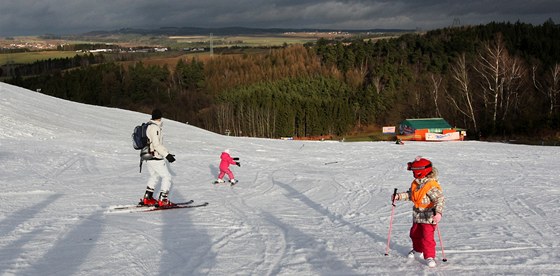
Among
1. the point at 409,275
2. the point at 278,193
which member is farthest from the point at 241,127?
the point at 409,275

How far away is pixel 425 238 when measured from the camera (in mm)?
6195

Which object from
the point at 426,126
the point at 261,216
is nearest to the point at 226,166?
the point at 261,216

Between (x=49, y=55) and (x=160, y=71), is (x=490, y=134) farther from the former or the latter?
(x=49, y=55)

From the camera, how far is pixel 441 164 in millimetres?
20281

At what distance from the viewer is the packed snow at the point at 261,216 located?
643 centimetres

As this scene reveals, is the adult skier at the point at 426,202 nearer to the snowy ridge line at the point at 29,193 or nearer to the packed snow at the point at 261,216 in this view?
the packed snow at the point at 261,216

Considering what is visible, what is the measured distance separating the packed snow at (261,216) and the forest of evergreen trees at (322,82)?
45.9m

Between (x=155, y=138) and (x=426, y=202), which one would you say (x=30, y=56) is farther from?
(x=426, y=202)

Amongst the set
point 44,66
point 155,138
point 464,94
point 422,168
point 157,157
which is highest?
point 44,66

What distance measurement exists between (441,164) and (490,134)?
1158 inches

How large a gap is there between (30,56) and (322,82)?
7587 centimetres

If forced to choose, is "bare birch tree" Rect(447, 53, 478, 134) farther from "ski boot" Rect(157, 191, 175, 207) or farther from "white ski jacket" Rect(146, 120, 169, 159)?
"white ski jacket" Rect(146, 120, 169, 159)

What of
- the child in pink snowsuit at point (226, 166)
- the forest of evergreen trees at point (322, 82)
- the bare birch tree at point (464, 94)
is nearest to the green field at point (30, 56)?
the forest of evergreen trees at point (322, 82)

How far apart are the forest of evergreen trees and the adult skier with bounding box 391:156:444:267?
55.7m
